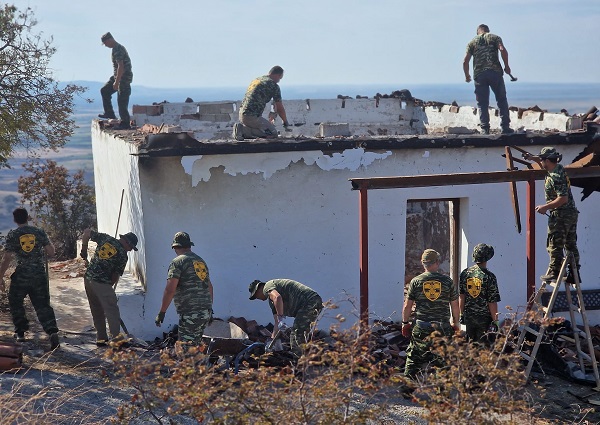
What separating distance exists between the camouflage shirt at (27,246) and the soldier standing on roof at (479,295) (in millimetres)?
5125

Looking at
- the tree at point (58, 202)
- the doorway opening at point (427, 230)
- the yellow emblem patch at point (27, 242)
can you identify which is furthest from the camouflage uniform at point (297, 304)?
the tree at point (58, 202)

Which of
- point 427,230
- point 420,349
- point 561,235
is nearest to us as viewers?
point 420,349

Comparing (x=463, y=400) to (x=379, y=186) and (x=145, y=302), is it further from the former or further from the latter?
(x=145, y=302)

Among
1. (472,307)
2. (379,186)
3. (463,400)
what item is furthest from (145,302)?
(463,400)

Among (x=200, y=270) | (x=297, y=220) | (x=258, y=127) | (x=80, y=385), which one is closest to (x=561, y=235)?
(x=297, y=220)

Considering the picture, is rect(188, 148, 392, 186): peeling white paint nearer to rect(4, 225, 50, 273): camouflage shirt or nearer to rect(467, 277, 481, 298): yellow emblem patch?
rect(4, 225, 50, 273): camouflage shirt

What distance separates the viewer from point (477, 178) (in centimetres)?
1016

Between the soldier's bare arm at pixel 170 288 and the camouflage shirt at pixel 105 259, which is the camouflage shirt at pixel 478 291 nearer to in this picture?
the soldier's bare arm at pixel 170 288

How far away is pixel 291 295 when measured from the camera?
9.41 meters

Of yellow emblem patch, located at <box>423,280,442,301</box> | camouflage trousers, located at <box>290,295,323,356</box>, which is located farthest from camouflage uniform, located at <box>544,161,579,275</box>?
camouflage trousers, located at <box>290,295,323,356</box>

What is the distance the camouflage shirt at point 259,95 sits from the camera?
500 inches

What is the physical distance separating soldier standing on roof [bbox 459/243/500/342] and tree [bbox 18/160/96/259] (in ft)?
44.0

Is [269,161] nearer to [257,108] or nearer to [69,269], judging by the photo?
[257,108]

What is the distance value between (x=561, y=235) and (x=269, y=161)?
13.7 feet
